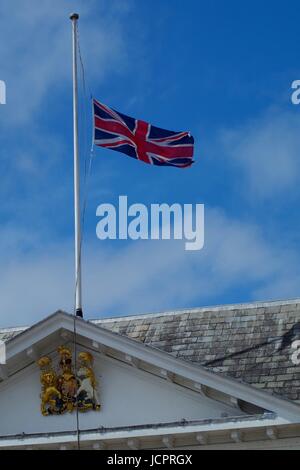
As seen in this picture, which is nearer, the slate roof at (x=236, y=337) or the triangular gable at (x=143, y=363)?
the triangular gable at (x=143, y=363)

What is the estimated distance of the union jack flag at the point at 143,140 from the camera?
87.9 feet

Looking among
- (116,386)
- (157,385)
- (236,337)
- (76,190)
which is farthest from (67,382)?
(76,190)

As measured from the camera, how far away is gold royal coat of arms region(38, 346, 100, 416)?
2392cm

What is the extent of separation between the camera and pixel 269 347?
24.2 meters

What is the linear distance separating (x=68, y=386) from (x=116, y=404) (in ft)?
3.10

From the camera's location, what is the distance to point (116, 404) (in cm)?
2384

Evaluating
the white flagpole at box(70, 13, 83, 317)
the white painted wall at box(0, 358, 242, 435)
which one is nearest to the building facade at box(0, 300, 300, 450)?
the white painted wall at box(0, 358, 242, 435)

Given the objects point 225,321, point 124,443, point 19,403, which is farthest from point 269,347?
point 19,403

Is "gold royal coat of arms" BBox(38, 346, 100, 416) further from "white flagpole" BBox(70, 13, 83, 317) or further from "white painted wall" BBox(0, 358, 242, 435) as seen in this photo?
"white flagpole" BBox(70, 13, 83, 317)

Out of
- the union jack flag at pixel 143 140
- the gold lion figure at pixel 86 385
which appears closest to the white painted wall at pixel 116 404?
the gold lion figure at pixel 86 385

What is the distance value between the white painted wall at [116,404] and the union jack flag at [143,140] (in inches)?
191

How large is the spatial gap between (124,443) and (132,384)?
132 centimetres

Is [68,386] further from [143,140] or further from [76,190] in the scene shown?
[143,140]

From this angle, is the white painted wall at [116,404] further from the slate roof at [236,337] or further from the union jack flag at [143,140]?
the union jack flag at [143,140]
